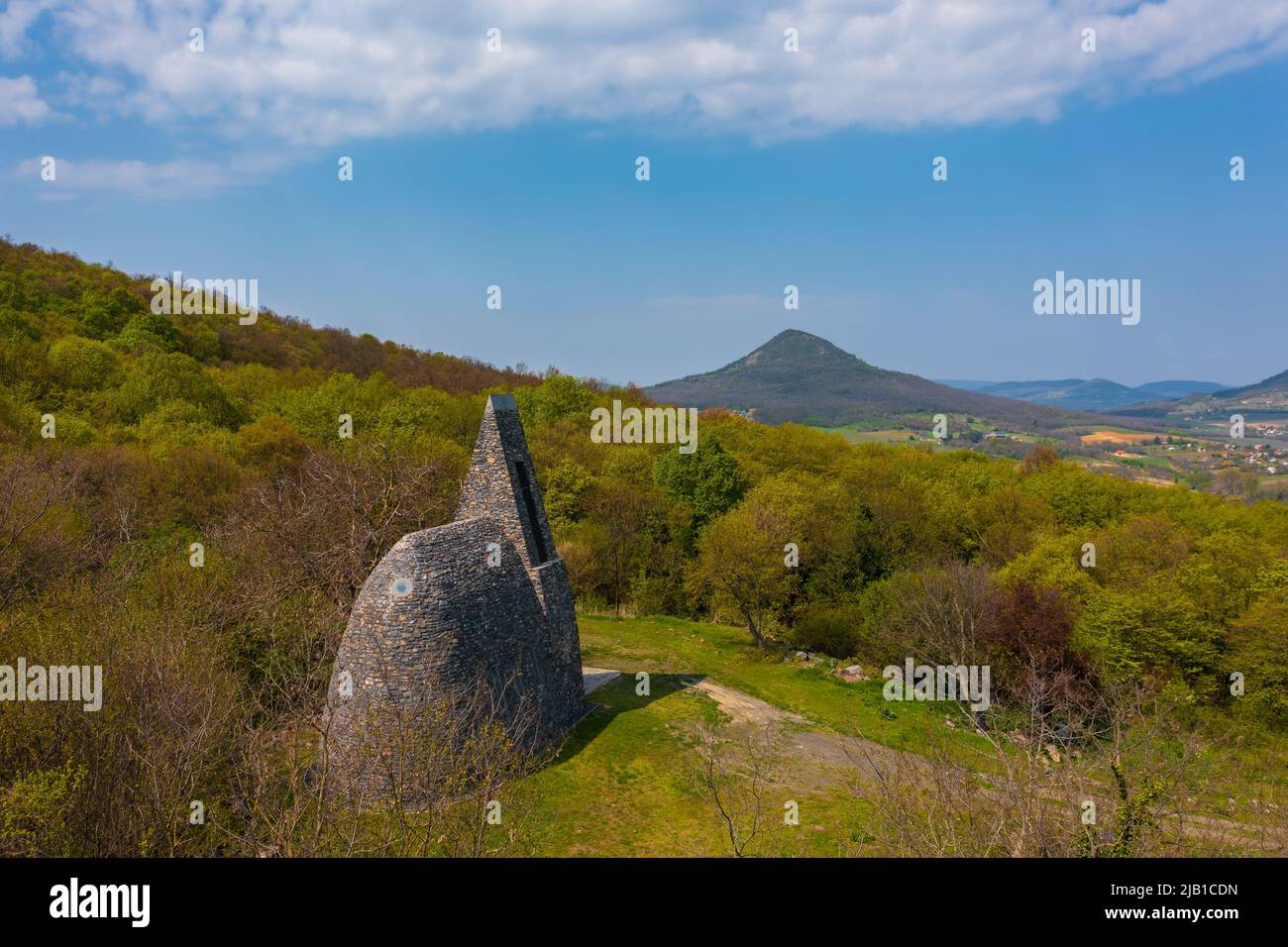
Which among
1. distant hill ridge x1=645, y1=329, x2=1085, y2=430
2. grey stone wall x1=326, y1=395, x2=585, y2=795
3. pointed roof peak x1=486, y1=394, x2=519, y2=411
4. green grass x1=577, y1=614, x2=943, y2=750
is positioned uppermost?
distant hill ridge x1=645, y1=329, x2=1085, y2=430

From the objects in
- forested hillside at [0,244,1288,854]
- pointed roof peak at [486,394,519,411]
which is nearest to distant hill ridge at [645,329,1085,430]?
forested hillside at [0,244,1288,854]

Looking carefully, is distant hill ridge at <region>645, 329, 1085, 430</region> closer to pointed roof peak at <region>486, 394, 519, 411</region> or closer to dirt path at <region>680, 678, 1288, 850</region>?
dirt path at <region>680, 678, 1288, 850</region>

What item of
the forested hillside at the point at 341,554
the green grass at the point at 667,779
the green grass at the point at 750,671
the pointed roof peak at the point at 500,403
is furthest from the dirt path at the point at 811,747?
the pointed roof peak at the point at 500,403

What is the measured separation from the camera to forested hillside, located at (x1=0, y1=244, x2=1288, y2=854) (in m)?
13.3

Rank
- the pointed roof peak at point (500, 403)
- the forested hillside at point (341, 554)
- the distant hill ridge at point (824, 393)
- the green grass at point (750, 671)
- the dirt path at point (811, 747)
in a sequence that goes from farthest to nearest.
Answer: the distant hill ridge at point (824, 393) < the green grass at point (750, 671) < the pointed roof peak at point (500, 403) < the dirt path at point (811, 747) < the forested hillside at point (341, 554)

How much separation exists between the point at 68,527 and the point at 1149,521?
164ft

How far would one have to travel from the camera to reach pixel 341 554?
86.0 feet

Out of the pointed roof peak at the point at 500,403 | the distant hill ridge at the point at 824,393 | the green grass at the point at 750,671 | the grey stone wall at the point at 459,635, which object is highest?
the distant hill ridge at the point at 824,393

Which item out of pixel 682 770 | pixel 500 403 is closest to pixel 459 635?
pixel 500 403

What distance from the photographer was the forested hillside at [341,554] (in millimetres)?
13344

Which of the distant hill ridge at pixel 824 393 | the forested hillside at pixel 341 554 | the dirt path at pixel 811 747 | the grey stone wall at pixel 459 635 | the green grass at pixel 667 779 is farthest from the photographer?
the distant hill ridge at pixel 824 393

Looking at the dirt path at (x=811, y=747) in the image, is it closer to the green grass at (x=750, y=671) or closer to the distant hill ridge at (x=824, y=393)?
the green grass at (x=750, y=671)

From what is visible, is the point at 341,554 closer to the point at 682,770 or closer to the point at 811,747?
the point at 682,770
